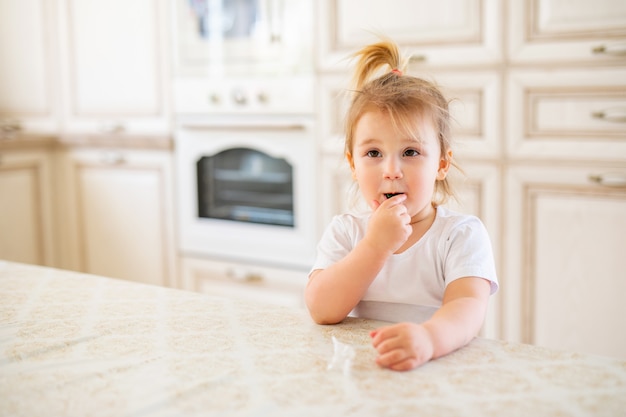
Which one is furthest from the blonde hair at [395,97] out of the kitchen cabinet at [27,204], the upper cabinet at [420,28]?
the kitchen cabinet at [27,204]

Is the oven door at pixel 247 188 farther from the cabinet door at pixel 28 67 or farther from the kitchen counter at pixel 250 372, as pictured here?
the kitchen counter at pixel 250 372

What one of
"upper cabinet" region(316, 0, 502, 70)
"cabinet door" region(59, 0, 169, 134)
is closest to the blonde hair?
"upper cabinet" region(316, 0, 502, 70)

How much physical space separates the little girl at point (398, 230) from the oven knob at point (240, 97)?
129cm

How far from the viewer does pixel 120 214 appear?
8.69ft

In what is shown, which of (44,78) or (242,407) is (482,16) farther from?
(44,78)

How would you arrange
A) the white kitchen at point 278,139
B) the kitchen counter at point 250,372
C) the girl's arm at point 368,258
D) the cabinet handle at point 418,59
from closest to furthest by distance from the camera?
the kitchen counter at point 250,372, the girl's arm at point 368,258, the white kitchen at point 278,139, the cabinet handle at point 418,59

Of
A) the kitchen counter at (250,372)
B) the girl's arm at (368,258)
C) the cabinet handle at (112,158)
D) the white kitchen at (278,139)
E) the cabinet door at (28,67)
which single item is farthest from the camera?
the cabinet door at (28,67)

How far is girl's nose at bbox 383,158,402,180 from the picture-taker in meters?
0.88

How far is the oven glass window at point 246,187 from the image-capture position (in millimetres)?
2316

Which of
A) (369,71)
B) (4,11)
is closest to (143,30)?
(4,11)

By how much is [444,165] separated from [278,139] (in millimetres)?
1280

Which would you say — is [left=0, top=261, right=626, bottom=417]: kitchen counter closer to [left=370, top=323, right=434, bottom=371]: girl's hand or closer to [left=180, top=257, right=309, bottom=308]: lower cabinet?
[left=370, top=323, right=434, bottom=371]: girl's hand

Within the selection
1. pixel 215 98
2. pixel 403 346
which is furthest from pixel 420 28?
pixel 403 346

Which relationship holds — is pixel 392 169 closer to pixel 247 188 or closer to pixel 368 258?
pixel 368 258
